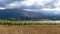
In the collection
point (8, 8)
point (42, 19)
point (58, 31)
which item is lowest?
point (58, 31)

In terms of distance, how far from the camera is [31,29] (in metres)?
1.17

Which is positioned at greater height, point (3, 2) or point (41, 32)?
point (3, 2)

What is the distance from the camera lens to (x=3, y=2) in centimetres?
119

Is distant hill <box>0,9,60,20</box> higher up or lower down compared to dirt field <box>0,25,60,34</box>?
higher up

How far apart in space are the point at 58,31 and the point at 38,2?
0.33 metres

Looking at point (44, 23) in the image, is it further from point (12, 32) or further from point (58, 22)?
point (12, 32)

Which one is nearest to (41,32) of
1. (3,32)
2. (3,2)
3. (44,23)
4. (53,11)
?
(44,23)

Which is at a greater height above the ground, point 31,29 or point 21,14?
point 21,14

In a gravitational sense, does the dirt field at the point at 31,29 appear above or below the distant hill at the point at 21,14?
below

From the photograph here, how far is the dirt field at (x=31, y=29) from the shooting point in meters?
1.15

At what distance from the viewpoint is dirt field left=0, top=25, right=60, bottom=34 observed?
1.15 metres

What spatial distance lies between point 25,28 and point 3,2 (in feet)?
1.04

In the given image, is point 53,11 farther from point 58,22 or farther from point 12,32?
point 12,32

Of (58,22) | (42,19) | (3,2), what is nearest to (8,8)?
(3,2)
